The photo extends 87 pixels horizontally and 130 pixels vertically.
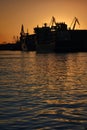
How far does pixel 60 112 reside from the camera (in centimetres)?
1650

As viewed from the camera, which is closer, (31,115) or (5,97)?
(31,115)

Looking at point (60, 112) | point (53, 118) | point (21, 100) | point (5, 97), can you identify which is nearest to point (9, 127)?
point (53, 118)

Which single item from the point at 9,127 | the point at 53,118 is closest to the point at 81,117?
the point at 53,118

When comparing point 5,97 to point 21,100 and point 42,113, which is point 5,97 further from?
point 42,113

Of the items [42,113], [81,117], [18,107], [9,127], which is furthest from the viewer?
[18,107]

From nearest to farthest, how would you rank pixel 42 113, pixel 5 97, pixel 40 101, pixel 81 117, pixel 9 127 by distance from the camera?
pixel 9 127 < pixel 81 117 < pixel 42 113 < pixel 40 101 < pixel 5 97

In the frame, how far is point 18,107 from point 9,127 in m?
4.61

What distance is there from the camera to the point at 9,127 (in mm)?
13461

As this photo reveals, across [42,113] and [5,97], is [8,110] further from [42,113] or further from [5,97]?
[5,97]

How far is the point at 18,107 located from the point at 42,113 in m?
2.12

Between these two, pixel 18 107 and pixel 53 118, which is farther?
pixel 18 107

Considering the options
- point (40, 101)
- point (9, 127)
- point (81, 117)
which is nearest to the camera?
point (9, 127)

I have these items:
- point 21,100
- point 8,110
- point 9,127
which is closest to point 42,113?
point 8,110

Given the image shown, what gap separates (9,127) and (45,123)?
1.47 meters
